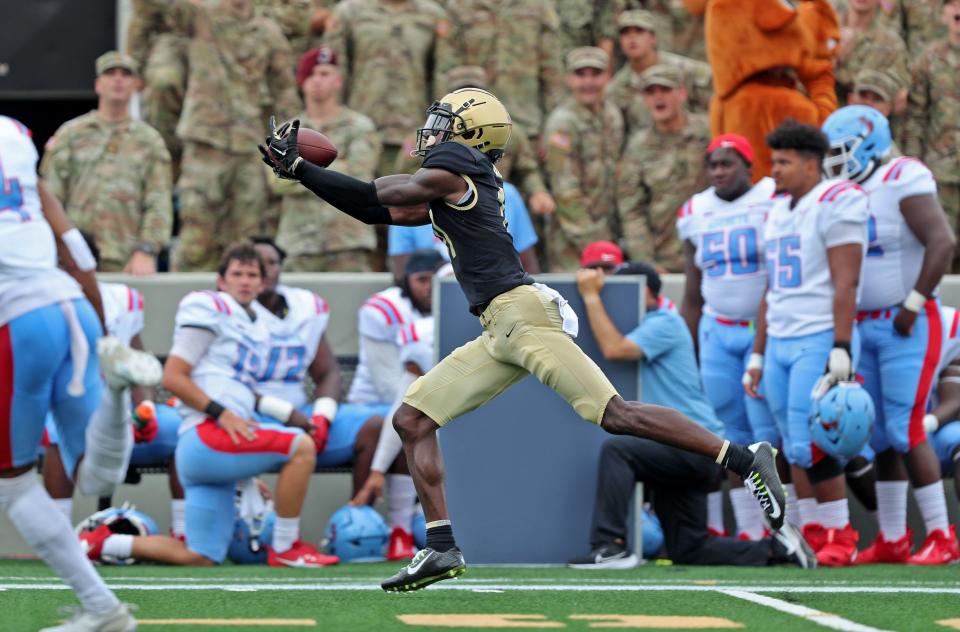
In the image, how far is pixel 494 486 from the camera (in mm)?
→ 7613

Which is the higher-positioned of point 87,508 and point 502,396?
point 502,396

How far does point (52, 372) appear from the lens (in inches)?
185

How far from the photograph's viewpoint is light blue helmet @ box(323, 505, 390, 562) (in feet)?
26.1

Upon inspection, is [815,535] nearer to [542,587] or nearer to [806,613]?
[542,587]

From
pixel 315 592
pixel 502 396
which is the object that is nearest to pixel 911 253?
pixel 502 396

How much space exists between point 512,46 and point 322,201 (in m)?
1.63

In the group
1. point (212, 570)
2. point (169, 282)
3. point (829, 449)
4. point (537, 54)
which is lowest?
point (212, 570)

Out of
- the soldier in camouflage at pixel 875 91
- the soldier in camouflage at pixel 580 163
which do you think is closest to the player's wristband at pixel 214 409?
the soldier in camouflage at pixel 580 163

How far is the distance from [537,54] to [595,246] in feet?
8.65

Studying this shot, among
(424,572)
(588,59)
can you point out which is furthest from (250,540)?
(588,59)

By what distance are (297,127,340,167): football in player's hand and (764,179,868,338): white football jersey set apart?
2.86 metres

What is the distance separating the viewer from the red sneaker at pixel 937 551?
769 centimetres

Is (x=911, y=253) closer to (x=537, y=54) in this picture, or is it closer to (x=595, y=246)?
(x=595, y=246)

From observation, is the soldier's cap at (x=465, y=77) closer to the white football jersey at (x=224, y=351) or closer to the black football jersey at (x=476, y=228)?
the white football jersey at (x=224, y=351)
